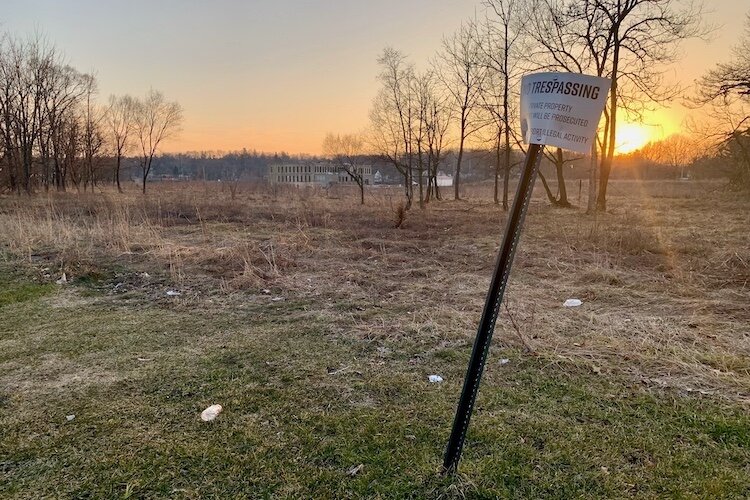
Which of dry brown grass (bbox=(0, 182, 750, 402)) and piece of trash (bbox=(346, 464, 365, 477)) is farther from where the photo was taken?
dry brown grass (bbox=(0, 182, 750, 402))

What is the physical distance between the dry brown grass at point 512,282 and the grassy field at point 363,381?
4cm

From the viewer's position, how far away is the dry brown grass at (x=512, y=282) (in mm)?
3508

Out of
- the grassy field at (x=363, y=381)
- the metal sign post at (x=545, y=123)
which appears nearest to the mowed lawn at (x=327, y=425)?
the grassy field at (x=363, y=381)

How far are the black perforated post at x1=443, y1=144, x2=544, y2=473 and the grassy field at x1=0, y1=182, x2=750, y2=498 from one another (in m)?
0.44

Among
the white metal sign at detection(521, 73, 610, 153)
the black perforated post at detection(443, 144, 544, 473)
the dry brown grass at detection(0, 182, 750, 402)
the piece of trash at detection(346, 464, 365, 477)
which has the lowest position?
the piece of trash at detection(346, 464, 365, 477)

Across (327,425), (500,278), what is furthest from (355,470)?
(500,278)

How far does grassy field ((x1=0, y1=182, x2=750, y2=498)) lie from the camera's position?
2.06m

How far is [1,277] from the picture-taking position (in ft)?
19.3

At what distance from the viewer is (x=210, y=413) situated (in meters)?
2.58

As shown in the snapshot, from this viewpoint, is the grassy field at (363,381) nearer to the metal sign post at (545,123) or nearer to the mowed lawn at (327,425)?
the mowed lawn at (327,425)

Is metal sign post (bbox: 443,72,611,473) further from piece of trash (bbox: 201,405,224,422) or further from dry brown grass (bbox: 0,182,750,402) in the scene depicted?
dry brown grass (bbox: 0,182,750,402)

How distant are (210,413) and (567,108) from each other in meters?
2.50

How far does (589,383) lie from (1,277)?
7.31 metres

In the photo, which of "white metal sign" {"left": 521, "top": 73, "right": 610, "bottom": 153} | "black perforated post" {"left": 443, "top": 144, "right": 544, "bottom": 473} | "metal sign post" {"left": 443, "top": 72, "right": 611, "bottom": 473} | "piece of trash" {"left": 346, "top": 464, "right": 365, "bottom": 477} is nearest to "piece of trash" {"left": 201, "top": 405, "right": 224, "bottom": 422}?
"piece of trash" {"left": 346, "top": 464, "right": 365, "bottom": 477}
